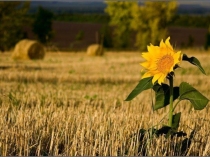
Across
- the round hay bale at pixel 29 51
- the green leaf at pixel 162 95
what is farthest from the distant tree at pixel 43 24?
the green leaf at pixel 162 95

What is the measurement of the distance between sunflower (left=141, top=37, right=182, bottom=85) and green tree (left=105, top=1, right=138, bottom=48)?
4306cm

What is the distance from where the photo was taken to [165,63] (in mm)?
4293

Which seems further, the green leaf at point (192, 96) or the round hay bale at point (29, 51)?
the round hay bale at point (29, 51)

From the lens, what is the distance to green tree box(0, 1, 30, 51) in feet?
104

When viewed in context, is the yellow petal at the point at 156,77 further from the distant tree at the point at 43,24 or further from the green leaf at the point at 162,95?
the distant tree at the point at 43,24

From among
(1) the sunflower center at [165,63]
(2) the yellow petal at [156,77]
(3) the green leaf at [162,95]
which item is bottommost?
(3) the green leaf at [162,95]

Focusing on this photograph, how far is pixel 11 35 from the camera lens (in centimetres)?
3378

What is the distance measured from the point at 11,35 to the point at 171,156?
30.1m

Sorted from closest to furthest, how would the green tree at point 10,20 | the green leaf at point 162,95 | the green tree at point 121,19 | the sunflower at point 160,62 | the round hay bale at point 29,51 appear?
the sunflower at point 160,62 < the green leaf at point 162,95 < the round hay bale at point 29,51 < the green tree at point 10,20 < the green tree at point 121,19

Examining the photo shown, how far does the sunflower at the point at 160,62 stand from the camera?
426 cm

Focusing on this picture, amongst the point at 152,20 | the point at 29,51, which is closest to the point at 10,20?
the point at 29,51

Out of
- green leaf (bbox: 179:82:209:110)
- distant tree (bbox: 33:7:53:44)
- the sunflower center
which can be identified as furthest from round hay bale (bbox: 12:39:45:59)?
distant tree (bbox: 33:7:53:44)

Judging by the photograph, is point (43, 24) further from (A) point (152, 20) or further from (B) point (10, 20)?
(B) point (10, 20)

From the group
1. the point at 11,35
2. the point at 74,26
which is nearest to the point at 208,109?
Answer: the point at 11,35
